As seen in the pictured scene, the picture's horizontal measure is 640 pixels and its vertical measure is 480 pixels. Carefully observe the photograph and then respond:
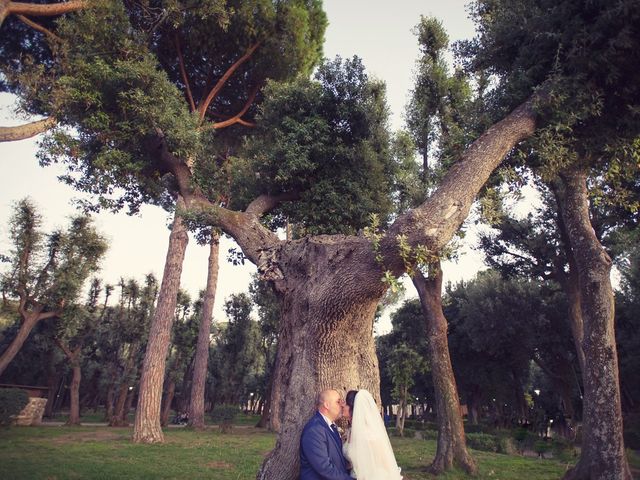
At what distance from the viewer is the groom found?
4.72 m

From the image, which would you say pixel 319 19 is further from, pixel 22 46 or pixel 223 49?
pixel 22 46

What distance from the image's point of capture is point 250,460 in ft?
45.3

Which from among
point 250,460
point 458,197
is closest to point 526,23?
point 458,197

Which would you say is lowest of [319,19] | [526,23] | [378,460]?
[378,460]

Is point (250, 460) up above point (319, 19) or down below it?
below

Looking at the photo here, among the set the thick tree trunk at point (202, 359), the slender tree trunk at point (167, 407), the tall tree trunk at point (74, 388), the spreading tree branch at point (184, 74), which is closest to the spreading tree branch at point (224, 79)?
the spreading tree branch at point (184, 74)

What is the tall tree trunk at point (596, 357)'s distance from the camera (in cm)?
969

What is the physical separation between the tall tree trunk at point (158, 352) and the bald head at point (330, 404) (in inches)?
472

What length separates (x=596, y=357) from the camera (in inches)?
404

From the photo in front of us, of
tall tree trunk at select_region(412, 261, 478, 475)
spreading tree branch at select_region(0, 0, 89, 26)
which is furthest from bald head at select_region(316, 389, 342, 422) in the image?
spreading tree branch at select_region(0, 0, 89, 26)

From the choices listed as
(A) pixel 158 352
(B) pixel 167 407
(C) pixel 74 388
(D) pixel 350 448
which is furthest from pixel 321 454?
(B) pixel 167 407

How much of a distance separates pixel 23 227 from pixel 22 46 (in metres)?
16.1

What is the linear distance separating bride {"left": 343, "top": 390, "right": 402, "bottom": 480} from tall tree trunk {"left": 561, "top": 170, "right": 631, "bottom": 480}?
7694mm

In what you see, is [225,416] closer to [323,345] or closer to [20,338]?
[20,338]
